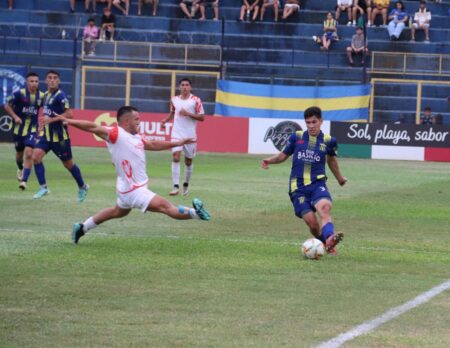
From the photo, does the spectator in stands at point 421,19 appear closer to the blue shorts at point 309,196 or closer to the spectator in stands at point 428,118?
the spectator in stands at point 428,118

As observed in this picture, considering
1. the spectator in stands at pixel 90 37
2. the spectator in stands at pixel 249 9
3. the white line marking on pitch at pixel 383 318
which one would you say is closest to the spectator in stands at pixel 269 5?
the spectator in stands at pixel 249 9

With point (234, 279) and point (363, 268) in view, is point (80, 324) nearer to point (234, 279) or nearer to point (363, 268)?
point (234, 279)

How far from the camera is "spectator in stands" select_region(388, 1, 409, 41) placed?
4451 centimetres

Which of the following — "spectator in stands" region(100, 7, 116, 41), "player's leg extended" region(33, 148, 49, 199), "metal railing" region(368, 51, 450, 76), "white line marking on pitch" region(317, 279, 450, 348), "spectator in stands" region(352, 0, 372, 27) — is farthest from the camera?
"spectator in stands" region(352, 0, 372, 27)

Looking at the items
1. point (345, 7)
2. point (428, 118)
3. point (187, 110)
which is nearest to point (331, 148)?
point (187, 110)

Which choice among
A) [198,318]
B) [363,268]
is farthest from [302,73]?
[198,318]

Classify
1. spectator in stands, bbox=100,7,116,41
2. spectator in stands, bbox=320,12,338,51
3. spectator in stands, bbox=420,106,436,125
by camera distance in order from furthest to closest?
spectator in stands, bbox=320,12,338,51, spectator in stands, bbox=100,7,116,41, spectator in stands, bbox=420,106,436,125

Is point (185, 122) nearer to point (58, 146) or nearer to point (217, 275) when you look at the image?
point (58, 146)

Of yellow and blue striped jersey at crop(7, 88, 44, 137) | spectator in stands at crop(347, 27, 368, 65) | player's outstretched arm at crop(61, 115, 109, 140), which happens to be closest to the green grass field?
player's outstretched arm at crop(61, 115, 109, 140)

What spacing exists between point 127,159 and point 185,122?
953cm

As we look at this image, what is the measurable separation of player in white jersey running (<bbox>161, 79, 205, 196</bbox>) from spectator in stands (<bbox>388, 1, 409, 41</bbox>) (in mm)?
22830

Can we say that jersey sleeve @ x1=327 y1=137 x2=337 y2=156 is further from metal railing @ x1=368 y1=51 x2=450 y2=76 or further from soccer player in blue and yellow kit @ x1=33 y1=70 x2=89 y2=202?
metal railing @ x1=368 y1=51 x2=450 y2=76

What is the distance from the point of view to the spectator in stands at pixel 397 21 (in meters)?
44.5

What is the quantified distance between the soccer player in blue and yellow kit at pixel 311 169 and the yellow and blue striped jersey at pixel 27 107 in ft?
31.0
